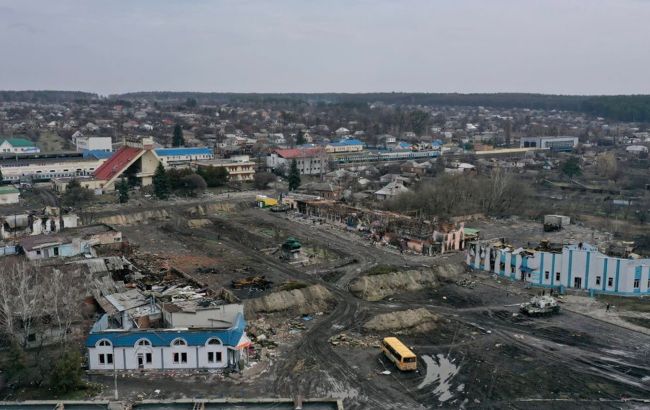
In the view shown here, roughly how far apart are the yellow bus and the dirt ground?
235 millimetres

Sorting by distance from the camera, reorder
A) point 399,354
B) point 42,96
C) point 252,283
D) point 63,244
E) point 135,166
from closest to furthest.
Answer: point 399,354 < point 252,283 < point 63,244 < point 135,166 < point 42,96

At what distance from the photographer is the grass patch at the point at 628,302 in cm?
2109

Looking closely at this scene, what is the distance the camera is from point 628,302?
21797 mm

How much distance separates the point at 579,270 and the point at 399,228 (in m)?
9.57

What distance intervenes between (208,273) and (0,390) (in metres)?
10.3

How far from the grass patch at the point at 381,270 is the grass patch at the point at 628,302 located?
7.84 meters

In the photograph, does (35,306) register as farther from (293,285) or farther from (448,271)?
(448,271)

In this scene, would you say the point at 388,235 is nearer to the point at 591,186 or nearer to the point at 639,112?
the point at 591,186

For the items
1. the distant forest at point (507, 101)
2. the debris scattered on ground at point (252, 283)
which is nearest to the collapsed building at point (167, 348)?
the debris scattered on ground at point (252, 283)

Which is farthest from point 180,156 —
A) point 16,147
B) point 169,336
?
point 169,336

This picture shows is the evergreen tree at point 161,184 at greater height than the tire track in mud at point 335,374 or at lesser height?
greater

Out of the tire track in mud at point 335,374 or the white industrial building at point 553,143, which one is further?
the white industrial building at point 553,143

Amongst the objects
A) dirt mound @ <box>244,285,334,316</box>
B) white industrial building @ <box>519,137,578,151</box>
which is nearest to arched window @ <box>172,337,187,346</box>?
dirt mound @ <box>244,285,334,316</box>

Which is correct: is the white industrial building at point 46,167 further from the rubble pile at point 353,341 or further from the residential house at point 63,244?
the rubble pile at point 353,341
